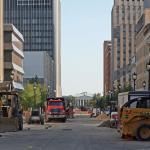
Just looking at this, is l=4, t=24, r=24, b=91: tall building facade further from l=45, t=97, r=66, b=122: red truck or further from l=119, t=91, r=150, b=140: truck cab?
l=119, t=91, r=150, b=140: truck cab

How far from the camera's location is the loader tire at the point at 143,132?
95.6 ft

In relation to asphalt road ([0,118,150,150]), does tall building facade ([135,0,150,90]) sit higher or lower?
higher

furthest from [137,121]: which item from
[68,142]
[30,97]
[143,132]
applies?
[30,97]

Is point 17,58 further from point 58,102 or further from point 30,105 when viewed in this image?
point 58,102

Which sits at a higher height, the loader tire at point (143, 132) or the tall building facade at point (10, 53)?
the tall building facade at point (10, 53)

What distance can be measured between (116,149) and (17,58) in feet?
392

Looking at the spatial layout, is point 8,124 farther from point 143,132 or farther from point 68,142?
point 68,142

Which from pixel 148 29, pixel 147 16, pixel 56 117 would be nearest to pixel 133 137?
pixel 56 117

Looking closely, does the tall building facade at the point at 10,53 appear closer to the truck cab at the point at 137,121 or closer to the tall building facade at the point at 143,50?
the tall building facade at the point at 143,50

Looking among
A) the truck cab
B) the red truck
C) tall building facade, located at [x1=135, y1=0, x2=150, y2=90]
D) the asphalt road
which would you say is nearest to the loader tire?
the truck cab

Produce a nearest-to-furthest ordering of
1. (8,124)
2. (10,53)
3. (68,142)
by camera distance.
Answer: (68,142)
(8,124)
(10,53)

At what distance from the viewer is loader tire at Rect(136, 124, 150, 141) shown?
2914cm

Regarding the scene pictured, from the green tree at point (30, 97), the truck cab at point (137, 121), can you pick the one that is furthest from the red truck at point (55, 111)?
the green tree at point (30, 97)

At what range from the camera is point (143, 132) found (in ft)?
96.0
